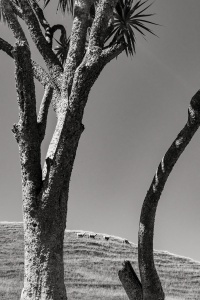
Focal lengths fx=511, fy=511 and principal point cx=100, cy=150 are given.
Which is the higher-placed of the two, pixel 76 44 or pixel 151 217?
pixel 76 44

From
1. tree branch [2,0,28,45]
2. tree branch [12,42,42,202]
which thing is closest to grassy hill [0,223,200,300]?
tree branch [2,0,28,45]

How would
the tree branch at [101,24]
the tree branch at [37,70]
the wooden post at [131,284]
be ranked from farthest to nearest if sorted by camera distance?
the tree branch at [37,70], the wooden post at [131,284], the tree branch at [101,24]

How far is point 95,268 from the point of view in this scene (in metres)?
29.8

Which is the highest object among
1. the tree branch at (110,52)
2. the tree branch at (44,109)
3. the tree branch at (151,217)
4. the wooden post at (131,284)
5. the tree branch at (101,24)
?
the tree branch at (101,24)

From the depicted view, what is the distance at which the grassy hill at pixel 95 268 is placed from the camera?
2542 centimetres

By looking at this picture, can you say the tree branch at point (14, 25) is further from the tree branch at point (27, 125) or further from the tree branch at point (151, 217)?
the tree branch at point (151, 217)

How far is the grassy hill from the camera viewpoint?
25.4 meters

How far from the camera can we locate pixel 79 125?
21.3 feet

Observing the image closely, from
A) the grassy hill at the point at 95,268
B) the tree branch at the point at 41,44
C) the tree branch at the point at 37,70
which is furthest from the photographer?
the grassy hill at the point at 95,268

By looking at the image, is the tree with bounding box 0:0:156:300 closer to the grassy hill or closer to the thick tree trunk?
the thick tree trunk

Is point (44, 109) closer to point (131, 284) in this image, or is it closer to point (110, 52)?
point (110, 52)

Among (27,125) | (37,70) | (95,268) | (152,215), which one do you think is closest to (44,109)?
(37,70)

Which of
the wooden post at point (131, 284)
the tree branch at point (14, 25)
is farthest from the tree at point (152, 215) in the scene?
the tree branch at point (14, 25)

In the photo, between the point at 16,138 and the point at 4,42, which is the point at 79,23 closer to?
the point at 4,42
